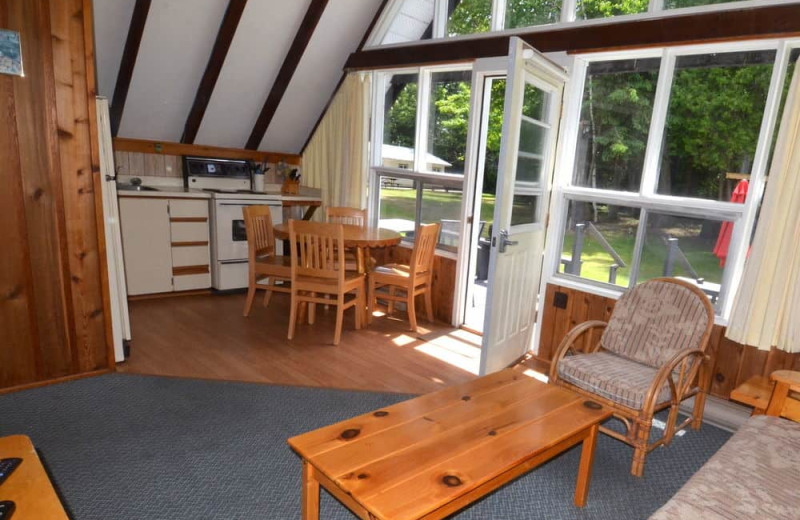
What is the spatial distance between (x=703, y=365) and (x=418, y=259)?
2.01 meters

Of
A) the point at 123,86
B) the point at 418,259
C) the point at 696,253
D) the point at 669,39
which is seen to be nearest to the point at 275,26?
the point at 123,86

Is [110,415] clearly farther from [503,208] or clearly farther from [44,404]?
[503,208]

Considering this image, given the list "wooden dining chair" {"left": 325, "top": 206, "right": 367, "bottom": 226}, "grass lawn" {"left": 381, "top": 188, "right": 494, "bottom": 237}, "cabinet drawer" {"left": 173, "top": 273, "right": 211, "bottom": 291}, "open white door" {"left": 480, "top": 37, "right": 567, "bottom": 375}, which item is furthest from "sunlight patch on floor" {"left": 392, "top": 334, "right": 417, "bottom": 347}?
"cabinet drawer" {"left": 173, "top": 273, "right": 211, "bottom": 291}

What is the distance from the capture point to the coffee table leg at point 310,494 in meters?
1.62

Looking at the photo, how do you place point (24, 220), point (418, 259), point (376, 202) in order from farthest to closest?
point (376, 202) < point (418, 259) < point (24, 220)

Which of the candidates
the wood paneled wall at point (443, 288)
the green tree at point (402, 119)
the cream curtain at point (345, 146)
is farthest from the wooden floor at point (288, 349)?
the green tree at point (402, 119)

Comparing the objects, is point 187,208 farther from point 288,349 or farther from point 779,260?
point 779,260

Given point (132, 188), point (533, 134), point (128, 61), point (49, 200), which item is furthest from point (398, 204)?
point (49, 200)

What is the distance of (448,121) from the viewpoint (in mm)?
4309

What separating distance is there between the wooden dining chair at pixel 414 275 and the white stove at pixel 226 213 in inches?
58.5

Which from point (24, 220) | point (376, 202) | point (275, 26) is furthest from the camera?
point (376, 202)

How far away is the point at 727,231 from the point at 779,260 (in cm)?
39

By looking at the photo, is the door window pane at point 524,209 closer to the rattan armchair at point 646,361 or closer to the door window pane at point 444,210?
the rattan armchair at point 646,361

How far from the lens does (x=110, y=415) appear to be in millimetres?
2510
